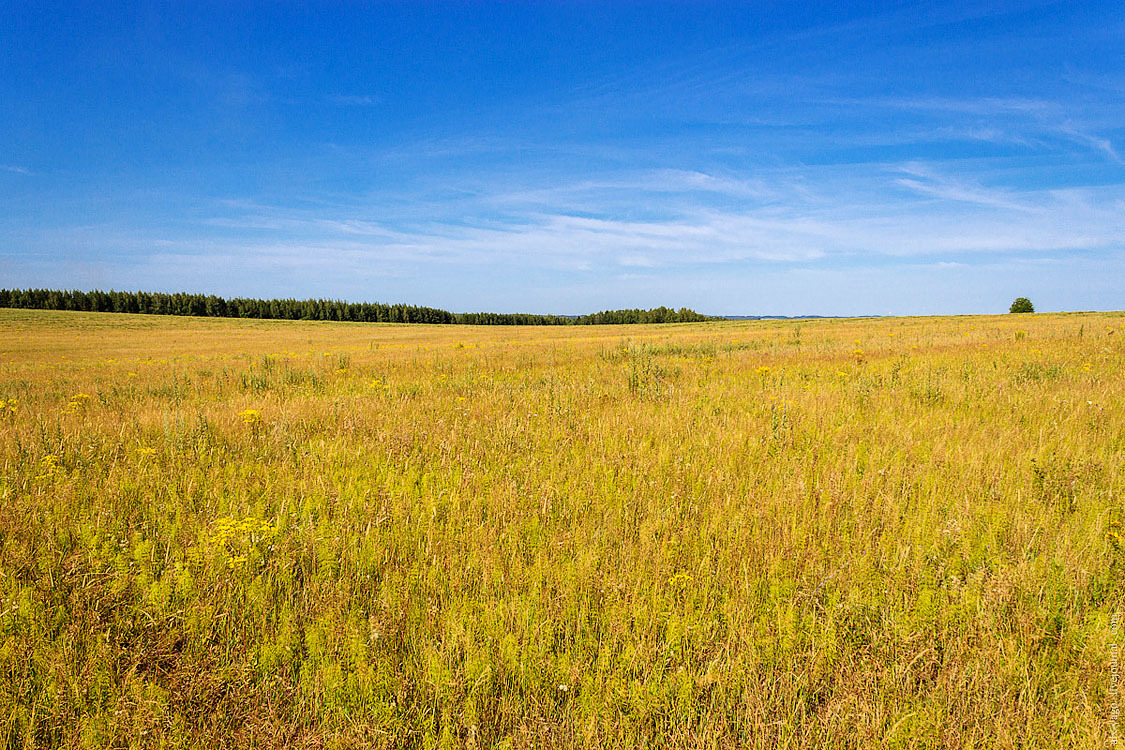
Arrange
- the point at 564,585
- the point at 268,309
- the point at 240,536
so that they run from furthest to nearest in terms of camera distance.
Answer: the point at 268,309 < the point at 240,536 < the point at 564,585

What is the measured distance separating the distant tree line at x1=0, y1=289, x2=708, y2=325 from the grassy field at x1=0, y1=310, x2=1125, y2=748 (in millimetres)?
92222

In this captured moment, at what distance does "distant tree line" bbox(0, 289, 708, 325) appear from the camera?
83312 mm

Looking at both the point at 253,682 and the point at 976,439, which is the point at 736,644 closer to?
the point at 253,682

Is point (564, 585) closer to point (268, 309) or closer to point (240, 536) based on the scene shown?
point (240, 536)

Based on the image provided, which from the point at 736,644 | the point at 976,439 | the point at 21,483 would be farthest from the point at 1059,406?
the point at 21,483

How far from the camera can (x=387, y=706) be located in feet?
5.83

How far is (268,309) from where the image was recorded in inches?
3866

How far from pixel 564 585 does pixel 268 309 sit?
114 m

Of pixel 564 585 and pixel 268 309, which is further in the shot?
pixel 268 309

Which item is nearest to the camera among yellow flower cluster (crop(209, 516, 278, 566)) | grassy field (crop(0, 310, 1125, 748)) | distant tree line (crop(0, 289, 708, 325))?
grassy field (crop(0, 310, 1125, 748))

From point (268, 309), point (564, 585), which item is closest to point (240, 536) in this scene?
point (564, 585)

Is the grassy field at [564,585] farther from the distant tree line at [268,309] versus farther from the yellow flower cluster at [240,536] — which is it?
the distant tree line at [268,309]

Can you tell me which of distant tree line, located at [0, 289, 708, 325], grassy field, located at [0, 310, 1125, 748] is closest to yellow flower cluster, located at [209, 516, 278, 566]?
grassy field, located at [0, 310, 1125, 748]

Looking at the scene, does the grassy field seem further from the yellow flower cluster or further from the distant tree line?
the distant tree line
